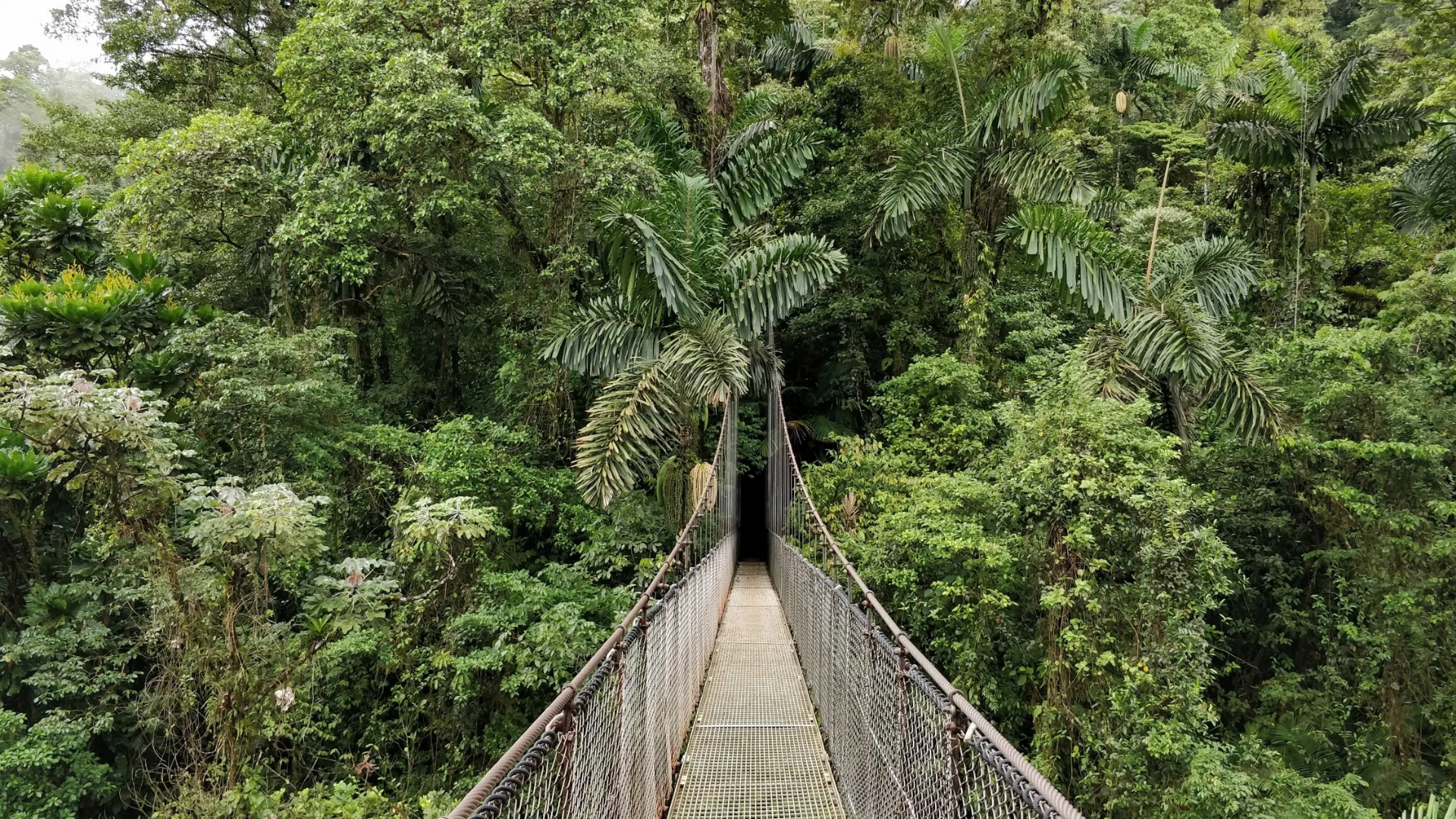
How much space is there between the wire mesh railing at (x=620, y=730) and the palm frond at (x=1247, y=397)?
159 inches

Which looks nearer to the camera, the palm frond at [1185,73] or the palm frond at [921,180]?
the palm frond at [921,180]

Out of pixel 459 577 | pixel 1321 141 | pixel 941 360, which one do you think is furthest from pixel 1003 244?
pixel 459 577

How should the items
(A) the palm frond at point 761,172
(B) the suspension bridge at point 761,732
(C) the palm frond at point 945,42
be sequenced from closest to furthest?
(B) the suspension bridge at point 761,732
(C) the palm frond at point 945,42
(A) the palm frond at point 761,172

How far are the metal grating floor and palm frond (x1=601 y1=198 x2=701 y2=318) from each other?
2.69 metres

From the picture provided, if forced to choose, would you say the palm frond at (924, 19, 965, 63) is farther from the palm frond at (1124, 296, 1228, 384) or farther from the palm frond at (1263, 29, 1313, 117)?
the palm frond at (1124, 296, 1228, 384)

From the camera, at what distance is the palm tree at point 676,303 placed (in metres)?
5.21

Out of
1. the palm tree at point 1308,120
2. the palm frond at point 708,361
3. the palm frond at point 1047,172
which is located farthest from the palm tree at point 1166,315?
the palm frond at point 708,361

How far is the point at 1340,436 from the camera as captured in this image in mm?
5016

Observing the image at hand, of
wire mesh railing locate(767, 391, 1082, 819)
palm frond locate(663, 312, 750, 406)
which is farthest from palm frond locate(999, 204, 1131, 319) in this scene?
wire mesh railing locate(767, 391, 1082, 819)

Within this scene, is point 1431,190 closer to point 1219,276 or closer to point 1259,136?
point 1259,136

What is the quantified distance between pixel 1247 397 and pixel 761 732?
4352mm

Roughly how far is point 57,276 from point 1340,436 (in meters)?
10.5

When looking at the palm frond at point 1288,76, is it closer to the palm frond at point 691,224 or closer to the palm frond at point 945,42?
the palm frond at point 945,42

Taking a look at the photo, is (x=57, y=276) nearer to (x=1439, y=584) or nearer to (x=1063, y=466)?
(x=1063, y=466)
